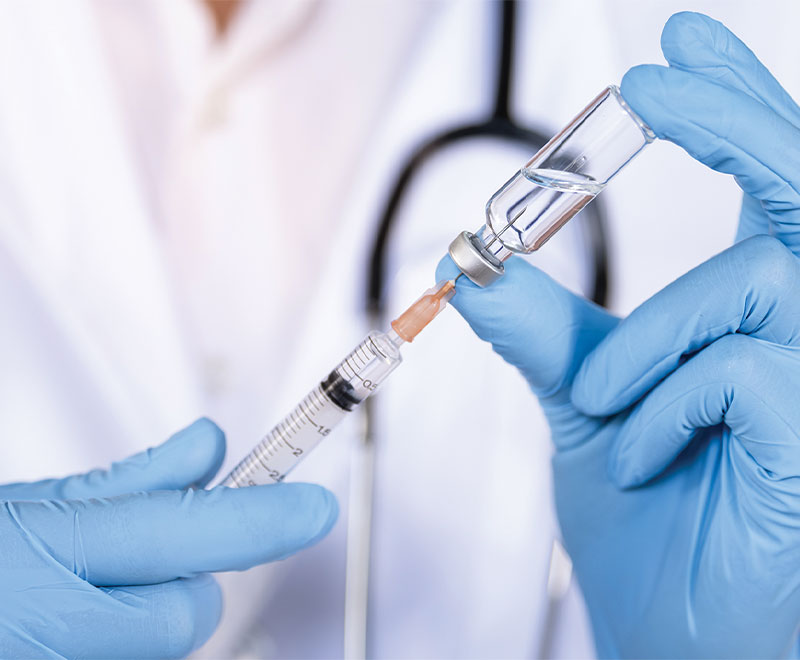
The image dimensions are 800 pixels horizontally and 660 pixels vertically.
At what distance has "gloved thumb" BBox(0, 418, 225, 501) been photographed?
30.5 inches

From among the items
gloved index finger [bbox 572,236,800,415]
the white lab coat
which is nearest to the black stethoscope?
the white lab coat

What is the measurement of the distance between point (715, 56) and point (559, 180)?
0.53ft

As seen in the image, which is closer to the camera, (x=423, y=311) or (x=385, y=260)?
(x=423, y=311)

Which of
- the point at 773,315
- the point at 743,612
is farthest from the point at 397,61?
the point at 743,612

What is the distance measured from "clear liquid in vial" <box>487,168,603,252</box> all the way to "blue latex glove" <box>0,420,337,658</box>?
1.03 feet

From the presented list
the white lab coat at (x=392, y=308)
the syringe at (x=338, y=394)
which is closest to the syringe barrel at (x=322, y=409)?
the syringe at (x=338, y=394)

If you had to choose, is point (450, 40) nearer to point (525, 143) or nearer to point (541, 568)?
point (525, 143)

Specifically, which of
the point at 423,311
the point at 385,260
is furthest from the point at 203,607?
the point at 385,260

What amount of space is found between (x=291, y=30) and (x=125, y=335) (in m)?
0.49

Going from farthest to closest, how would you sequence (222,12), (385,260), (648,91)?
(222,12)
(385,260)
(648,91)

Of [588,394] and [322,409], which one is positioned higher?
[322,409]

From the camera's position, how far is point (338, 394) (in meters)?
0.73

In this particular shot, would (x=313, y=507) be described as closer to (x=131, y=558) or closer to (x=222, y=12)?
(x=131, y=558)

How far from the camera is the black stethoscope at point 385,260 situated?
0.87m
